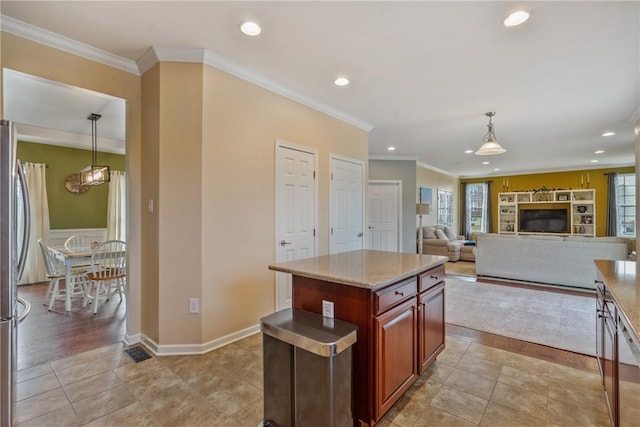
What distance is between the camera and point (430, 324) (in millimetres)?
2303

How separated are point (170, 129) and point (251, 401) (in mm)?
2312

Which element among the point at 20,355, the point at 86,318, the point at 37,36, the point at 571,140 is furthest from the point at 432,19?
the point at 571,140

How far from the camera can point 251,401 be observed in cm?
205

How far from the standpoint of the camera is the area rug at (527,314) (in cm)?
308

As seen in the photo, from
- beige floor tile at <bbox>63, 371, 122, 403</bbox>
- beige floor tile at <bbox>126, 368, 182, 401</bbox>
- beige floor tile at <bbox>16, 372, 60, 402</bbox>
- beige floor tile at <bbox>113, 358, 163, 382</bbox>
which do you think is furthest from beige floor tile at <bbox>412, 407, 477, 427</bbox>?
beige floor tile at <bbox>16, 372, 60, 402</bbox>

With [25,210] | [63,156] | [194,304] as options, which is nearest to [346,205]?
[194,304]

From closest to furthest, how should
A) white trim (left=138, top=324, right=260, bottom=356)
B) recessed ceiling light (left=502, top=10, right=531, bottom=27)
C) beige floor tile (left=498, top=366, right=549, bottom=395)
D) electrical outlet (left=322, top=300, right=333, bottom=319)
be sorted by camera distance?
electrical outlet (left=322, top=300, right=333, bottom=319)
recessed ceiling light (left=502, top=10, right=531, bottom=27)
beige floor tile (left=498, top=366, right=549, bottom=395)
white trim (left=138, top=324, right=260, bottom=356)

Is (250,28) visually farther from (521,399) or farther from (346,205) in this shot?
(521,399)

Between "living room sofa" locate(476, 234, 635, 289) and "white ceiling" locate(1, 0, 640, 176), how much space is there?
1.98m

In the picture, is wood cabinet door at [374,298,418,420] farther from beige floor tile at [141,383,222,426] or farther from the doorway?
the doorway

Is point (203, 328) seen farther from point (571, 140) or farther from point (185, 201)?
point (571, 140)

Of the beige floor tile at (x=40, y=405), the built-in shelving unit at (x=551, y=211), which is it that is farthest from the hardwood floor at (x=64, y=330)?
the built-in shelving unit at (x=551, y=211)

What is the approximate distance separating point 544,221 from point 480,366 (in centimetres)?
921

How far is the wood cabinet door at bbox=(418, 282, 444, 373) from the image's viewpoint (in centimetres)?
216
